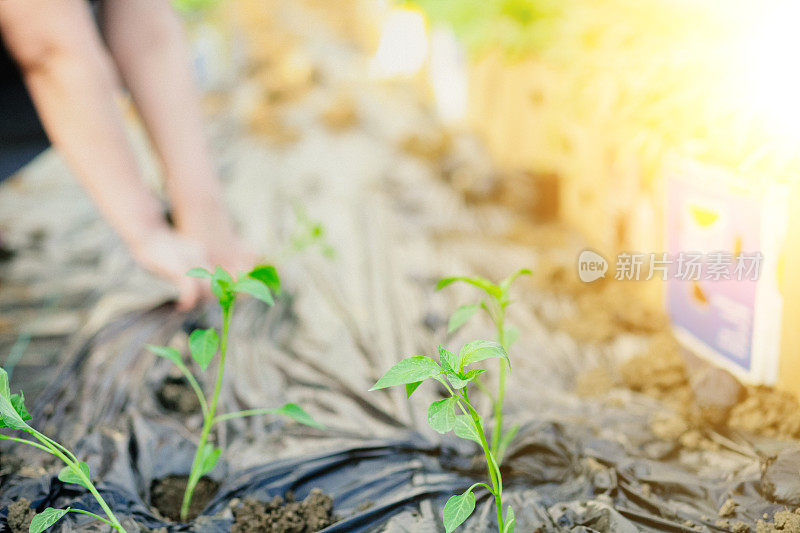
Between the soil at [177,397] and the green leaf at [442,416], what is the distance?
2.57ft

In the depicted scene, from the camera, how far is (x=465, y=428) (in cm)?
79

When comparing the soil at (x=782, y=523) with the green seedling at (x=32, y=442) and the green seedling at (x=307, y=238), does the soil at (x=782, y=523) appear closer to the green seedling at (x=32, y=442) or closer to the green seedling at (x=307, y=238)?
the green seedling at (x=32, y=442)

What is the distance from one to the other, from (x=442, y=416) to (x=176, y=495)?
0.63 meters

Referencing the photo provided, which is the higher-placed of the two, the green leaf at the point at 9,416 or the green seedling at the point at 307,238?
the green seedling at the point at 307,238

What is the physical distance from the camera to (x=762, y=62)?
118 cm

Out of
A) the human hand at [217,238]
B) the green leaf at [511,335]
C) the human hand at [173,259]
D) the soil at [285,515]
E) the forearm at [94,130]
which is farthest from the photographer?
the human hand at [217,238]

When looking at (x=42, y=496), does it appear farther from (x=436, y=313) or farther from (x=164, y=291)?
(x=436, y=313)

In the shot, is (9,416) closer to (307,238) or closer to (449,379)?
(449,379)

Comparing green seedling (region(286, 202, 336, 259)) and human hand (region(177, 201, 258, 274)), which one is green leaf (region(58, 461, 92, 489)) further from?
human hand (region(177, 201, 258, 274))

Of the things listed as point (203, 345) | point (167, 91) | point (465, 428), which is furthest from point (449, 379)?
point (167, 91)

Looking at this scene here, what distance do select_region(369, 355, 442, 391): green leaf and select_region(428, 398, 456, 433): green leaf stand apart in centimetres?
4

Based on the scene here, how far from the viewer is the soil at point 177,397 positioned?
1.27m

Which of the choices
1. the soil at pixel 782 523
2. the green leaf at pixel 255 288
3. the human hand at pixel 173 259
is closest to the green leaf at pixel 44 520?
the green leaf at pixel 255 288

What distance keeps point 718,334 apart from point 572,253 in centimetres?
80
